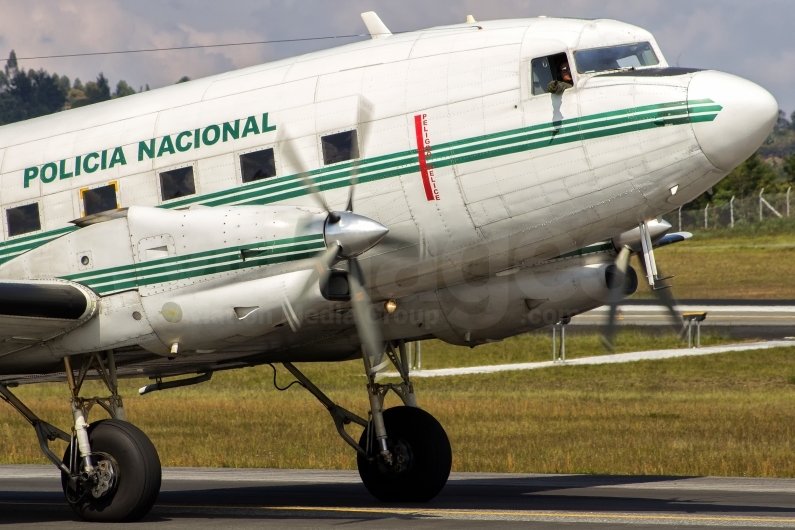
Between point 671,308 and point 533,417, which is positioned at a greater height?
point 671,308

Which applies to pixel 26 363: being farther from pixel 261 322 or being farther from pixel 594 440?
pixel 594 440

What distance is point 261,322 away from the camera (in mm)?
15477

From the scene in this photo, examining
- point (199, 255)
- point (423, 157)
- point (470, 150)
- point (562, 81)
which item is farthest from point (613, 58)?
point (199, 255)

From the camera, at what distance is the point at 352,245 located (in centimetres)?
1481

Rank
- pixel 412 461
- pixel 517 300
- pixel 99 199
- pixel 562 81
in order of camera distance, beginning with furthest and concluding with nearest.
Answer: pixel 412 461
pixel 517 300
pixel 99 199
pixel 562 81

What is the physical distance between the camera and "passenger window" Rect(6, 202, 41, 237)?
17594 millimetres

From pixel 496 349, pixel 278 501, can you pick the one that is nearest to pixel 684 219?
pixel 496 349

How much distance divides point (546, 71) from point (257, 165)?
163 inches

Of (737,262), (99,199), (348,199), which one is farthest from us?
(737,262)

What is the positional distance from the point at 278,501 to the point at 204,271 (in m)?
5.41

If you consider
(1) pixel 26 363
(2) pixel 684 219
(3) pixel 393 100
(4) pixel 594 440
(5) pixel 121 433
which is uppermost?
(2) pixel 684 219

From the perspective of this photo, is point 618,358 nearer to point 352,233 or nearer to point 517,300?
point 517,300

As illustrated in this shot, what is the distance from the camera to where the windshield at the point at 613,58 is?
1523 centimetres

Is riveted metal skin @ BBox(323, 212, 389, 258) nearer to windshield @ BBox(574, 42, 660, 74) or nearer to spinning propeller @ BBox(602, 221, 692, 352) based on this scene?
windshield @ BBox(574, 42, 660, 74)
